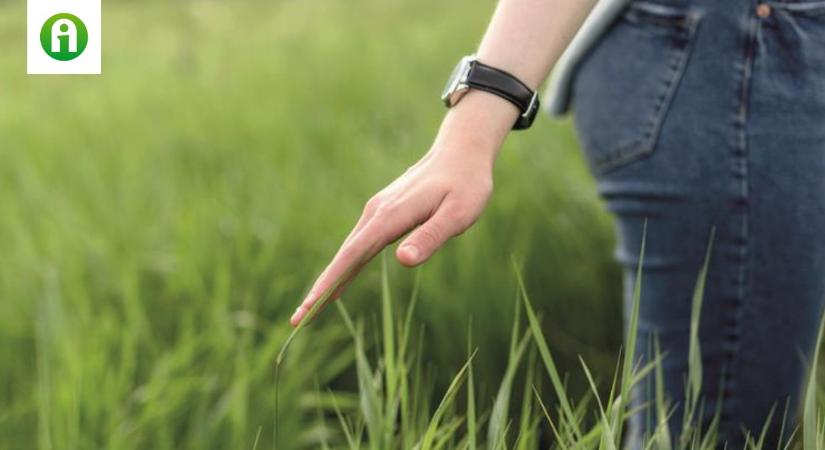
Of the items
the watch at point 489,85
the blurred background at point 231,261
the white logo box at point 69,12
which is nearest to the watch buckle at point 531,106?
the watch at point 489,85

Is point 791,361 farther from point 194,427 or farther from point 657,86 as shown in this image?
point 194,427

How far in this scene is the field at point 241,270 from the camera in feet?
5.34

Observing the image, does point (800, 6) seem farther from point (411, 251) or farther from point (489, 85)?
point (411, 251)

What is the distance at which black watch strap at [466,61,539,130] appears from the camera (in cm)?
88

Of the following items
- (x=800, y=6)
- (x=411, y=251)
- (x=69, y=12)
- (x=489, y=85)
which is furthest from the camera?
(x=69, y=12)

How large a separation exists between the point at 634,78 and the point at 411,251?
39cm

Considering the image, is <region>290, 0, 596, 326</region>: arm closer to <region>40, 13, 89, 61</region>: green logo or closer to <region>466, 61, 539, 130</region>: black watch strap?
<region>466, 61, 539, 130</region>: black watch strap

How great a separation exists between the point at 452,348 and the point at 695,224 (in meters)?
0.89

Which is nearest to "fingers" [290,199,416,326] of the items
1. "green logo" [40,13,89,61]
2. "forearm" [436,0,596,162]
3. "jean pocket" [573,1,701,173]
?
"forearm" [436,0,596,162]

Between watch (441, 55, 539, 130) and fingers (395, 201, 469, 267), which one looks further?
watch (441, 55, 539, 130)

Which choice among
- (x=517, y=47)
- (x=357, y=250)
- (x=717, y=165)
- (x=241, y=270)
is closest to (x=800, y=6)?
(x=717, y=165)

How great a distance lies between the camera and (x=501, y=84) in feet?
2.88

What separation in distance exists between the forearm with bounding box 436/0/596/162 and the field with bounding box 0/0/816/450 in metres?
0.16

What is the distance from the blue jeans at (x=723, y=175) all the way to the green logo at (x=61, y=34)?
1.21 meters
